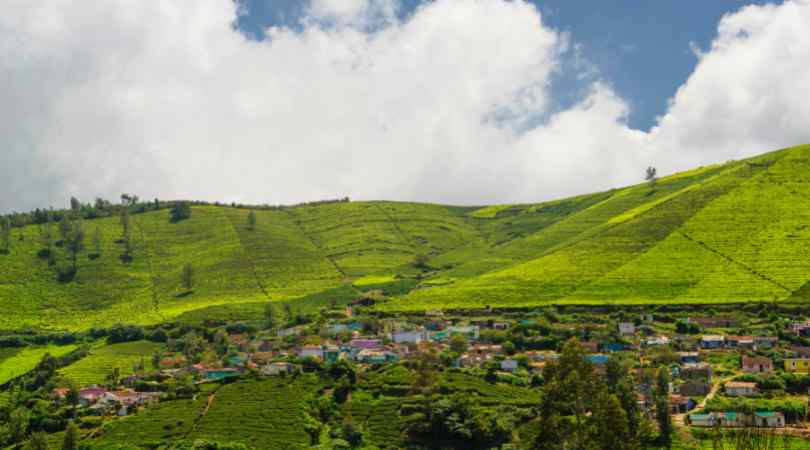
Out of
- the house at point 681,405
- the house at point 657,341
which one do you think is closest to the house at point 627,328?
the house at point 657,341

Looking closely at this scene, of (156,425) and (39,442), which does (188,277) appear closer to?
(156,425)

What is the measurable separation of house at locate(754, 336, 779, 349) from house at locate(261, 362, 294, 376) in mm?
61908

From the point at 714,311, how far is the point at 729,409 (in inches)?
1867

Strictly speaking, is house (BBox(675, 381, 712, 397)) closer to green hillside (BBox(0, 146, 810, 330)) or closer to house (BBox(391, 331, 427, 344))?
green hillside (BBox(0, 146, 810, 330))

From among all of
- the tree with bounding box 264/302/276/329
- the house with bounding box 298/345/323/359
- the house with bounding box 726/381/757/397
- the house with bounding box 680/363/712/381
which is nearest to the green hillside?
the tree with bounding box 264/302/276/329

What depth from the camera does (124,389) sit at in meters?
103

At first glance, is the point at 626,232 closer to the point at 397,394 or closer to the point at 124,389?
the point at 397,394

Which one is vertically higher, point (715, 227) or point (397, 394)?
point (715, 227)

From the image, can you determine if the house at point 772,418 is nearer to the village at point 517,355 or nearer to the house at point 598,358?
the village at point 517,355

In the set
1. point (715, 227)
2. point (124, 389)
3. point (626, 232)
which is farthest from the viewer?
point (626, 232)

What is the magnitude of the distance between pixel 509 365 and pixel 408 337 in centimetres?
2364

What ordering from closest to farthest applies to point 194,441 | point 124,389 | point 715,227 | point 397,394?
1. point 194,441
2. point 397,394
3. point 124,389
4. point 715,227

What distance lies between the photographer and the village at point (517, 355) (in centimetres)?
8562

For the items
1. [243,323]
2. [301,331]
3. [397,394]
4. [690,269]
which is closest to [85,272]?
[243,323]
